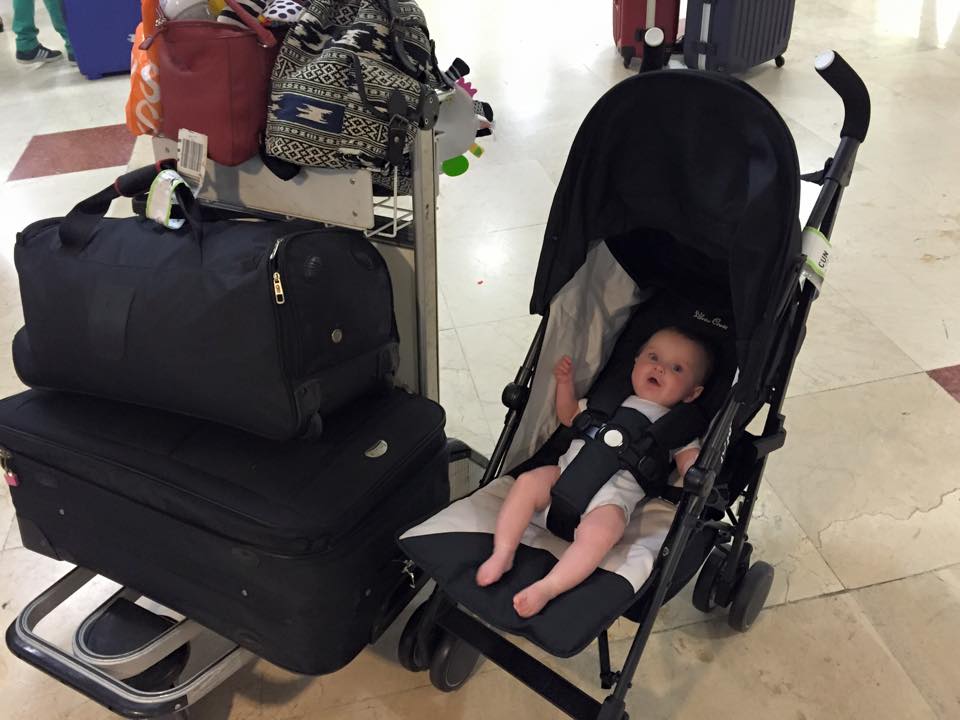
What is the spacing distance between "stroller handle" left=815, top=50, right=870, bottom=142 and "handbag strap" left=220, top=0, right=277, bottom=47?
2.73 feet

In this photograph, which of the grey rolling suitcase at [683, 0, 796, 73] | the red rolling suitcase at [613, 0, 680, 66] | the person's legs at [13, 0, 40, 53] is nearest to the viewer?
the grey rolling suitcase at [683, 0, 796, 73]

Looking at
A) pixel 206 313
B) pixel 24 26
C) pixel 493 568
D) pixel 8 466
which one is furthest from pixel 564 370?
pixel 24 26

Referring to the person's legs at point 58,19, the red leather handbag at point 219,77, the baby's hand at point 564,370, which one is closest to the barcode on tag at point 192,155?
the red leather handbag at point 219,77

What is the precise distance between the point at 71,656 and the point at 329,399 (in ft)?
2.01

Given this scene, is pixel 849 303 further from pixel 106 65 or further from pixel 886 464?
pixel 106 65

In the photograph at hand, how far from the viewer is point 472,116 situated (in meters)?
1.47

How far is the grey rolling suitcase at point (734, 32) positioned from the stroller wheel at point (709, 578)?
3.03 m

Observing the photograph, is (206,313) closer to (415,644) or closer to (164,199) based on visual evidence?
(164,199)

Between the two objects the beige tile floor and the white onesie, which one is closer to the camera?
the white onesie

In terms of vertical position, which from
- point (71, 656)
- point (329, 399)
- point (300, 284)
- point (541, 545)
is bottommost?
point (71, 656)

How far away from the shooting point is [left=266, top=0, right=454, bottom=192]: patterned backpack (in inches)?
48.3

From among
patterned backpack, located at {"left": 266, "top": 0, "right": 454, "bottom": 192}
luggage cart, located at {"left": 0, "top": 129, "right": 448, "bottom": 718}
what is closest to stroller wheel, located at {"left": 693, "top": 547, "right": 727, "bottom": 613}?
luggage cart, located at {"left": 0, "top": 129, "right": 448, "bottom": 718}

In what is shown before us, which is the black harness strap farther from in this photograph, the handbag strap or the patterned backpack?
the handbag strap

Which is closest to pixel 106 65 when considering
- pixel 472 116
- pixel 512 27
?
pixel 512 27
